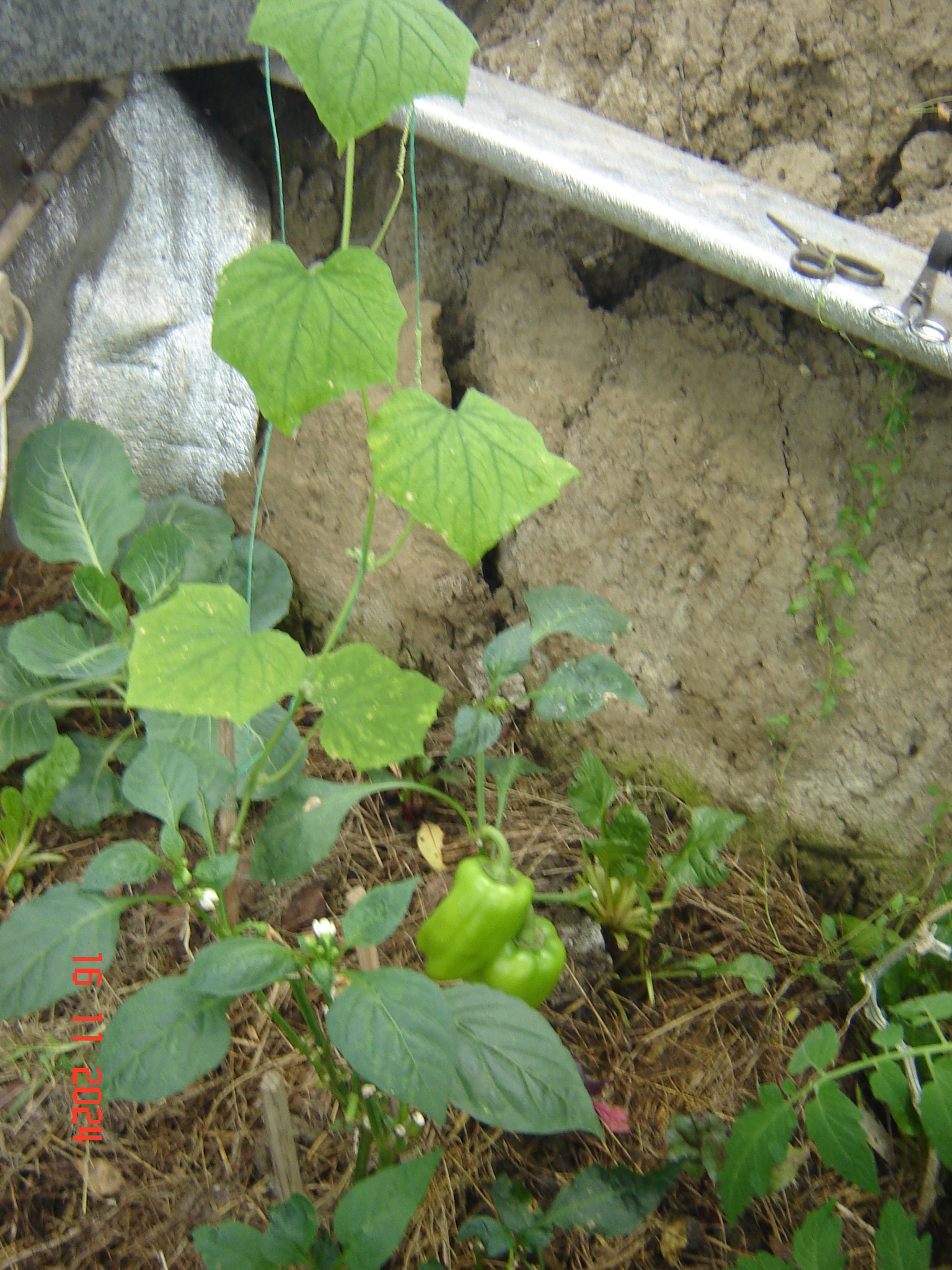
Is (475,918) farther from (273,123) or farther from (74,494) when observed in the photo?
(273,123)

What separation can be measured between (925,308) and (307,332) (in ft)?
2.77

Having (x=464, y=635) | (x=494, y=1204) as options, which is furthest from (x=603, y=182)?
(x=494, y=1204)

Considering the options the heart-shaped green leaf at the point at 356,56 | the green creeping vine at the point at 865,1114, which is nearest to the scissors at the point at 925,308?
the heart-shaped green leaf at the point at 356,56

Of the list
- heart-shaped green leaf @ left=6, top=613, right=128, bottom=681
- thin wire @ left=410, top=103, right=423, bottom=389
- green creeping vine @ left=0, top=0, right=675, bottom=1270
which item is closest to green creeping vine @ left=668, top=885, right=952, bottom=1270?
green creeping vine @ left=0, top=0, right=675, bottom=1270

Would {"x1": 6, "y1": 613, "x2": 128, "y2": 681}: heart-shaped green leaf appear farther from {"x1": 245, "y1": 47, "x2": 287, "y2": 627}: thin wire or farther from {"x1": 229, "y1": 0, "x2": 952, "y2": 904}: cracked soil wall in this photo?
{"x1": 229, "y1": 0, "x2": 952, "y2": 904}: cracked soil wall

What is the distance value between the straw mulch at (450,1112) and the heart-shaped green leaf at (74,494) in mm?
514

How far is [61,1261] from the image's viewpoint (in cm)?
Answer: 111

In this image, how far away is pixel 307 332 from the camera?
3.02 feet

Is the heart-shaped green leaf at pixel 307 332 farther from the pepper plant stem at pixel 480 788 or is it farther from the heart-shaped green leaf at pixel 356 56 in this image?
the pepper plant stem at pixel 480 788

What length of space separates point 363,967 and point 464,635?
0.69 meters

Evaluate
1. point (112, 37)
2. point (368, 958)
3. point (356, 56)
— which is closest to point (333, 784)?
point (368, 958)

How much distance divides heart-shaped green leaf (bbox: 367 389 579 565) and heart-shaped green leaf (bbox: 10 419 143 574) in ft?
2.66

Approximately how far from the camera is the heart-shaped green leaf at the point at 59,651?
1479 mm
